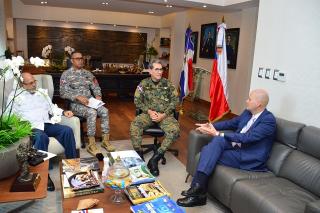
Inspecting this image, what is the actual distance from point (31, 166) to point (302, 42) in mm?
2767

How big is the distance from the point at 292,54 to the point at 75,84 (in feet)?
9.13

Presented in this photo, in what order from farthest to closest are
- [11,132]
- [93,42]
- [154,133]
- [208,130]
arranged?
[93,42], [154,133], [208,130], [11,132]

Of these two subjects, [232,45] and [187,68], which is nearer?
[187,68]

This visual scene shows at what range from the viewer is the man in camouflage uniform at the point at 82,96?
370 centimetres

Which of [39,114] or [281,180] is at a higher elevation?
[39,114]

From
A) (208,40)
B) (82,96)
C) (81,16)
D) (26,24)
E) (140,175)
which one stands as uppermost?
(81,16)

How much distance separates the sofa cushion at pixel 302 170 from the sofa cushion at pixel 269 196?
5 centimetres

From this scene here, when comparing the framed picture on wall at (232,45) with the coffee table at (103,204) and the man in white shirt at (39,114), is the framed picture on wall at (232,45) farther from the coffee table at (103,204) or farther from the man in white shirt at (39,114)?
the coffee table at (103,204)

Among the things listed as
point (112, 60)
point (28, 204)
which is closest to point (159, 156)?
point (28, 204)

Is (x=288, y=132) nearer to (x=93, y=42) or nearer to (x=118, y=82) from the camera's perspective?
(x=118, y=82)

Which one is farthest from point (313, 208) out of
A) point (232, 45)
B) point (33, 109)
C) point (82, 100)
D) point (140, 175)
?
point (232, 45)

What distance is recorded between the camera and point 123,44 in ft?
29.8

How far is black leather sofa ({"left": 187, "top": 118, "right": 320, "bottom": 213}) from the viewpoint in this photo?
2.01m

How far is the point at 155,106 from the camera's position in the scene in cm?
356
